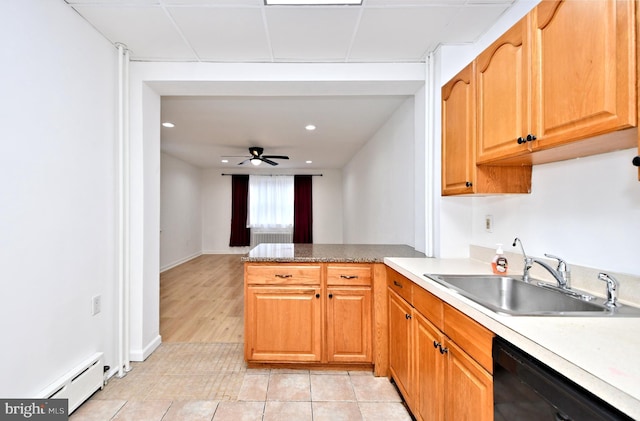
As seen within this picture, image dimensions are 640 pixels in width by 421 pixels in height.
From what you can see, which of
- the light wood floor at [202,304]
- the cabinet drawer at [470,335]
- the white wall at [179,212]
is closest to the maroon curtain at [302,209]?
the light wood floor at [202,304]

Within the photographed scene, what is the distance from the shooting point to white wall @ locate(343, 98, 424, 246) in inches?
116

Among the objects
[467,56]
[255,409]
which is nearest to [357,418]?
[255,409]

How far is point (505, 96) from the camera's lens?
1450mm

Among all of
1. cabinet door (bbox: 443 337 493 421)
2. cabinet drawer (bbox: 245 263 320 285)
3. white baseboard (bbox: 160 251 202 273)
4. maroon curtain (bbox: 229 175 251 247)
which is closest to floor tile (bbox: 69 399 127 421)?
cabinet drawer (bbox: 245 263 320 285)

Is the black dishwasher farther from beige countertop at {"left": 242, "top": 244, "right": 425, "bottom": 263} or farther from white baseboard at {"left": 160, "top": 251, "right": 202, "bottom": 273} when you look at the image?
white baseboard at {"left": 160, "top": 251, "right": 202, "bottom": 273}

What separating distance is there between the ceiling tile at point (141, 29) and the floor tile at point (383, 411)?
2.84 m

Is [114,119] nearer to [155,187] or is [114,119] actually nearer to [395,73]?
[155,187]

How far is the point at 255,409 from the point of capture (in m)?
1.85

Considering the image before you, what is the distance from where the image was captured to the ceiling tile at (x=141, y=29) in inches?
72.7

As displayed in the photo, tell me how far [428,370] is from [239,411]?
120 cm

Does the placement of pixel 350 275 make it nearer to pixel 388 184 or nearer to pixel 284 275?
pixel 284 275

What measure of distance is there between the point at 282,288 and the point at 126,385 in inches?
51.2

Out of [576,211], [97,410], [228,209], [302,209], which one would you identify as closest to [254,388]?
[97,410]

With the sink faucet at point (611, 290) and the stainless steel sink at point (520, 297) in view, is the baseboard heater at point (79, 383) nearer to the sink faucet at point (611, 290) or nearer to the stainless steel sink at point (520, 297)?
the stainless steel sink at point (520, 297)
